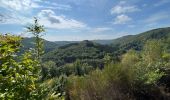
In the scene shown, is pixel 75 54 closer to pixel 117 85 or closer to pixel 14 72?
pixel 117 85

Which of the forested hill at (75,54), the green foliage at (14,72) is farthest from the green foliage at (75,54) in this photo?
the green foliage at (14,72)

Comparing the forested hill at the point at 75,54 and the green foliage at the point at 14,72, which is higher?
the green foliage at the point at 14,72

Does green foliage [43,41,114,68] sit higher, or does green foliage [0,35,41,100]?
green foliage [0,35,41,100]

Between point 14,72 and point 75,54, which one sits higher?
point 14,72

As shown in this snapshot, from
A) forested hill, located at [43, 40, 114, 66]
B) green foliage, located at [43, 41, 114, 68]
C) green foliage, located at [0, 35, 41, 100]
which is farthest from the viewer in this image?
forested hill, located at [43, 40, 114, 66]

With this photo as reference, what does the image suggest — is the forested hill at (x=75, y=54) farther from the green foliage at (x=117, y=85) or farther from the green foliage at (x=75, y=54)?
the green foliage at (x=117, y=85)

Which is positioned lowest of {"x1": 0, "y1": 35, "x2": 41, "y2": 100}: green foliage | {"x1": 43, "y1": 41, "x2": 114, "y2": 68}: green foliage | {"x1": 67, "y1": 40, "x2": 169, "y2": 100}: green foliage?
{"x1": 43, "y1": 41, "x2": 114, "y2": 68}: green foliage

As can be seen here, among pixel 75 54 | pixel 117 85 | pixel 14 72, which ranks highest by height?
pixel 14 72

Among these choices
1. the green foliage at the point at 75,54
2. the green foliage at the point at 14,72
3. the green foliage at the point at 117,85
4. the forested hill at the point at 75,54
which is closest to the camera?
the green foliage at the point at 14,72

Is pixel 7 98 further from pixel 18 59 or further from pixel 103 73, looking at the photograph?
pixel 103 73

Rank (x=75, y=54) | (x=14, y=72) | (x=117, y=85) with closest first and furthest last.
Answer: (x=14, y=72)
(x=117, y=85)
(x=75, y=54)

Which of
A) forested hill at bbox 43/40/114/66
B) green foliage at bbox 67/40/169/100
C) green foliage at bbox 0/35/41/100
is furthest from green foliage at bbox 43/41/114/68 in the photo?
green foliage at bbox 0/35/41/100

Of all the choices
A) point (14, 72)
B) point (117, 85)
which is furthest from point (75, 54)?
point (14, 72)

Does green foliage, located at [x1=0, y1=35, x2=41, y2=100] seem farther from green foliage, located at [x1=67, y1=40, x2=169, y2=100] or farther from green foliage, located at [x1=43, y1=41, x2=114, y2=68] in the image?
green foliage, located at [x1=43, y1=41, x2=114, y2=68]
